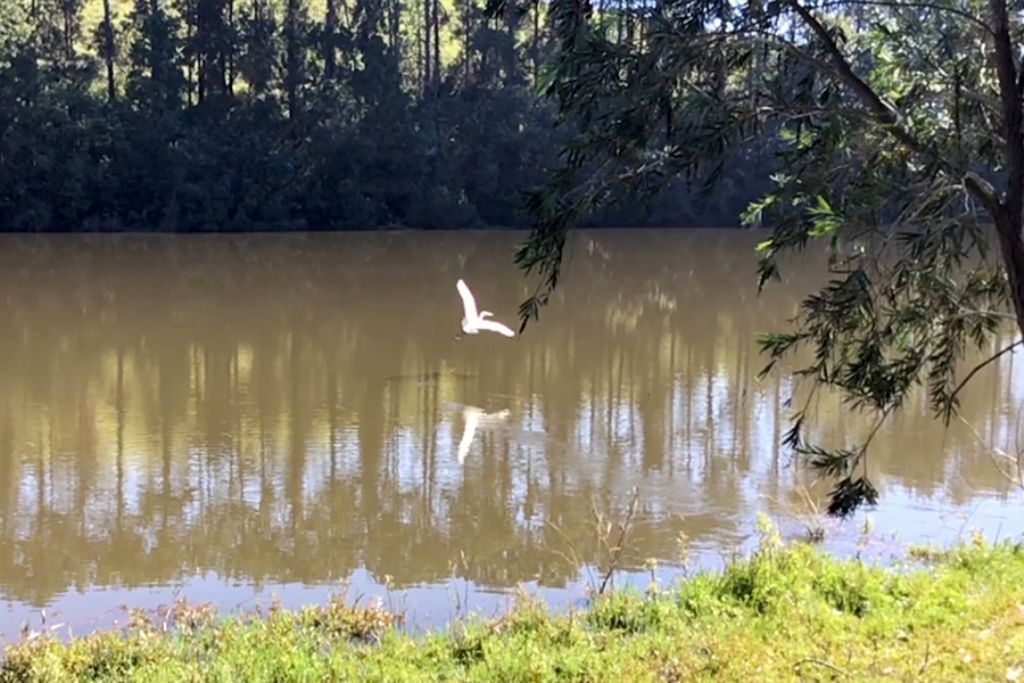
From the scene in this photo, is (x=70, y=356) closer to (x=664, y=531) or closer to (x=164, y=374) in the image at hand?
(x=164, y=374)

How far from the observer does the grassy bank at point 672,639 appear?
3.55 metres

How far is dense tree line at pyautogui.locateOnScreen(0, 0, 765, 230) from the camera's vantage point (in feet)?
88.4

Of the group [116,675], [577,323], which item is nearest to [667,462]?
[116,675]

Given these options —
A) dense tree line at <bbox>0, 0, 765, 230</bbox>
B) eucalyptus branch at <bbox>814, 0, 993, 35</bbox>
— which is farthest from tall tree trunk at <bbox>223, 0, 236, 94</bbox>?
eucalyptus branch at <bbox>814, 0, 993, 35</bbox>

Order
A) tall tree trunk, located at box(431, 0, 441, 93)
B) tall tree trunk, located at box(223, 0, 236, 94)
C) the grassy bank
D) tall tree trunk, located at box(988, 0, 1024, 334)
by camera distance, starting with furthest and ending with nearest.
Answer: tall tree trunk, located at box(431, 0, 441, 93) → tall tree trunk, located at box(223, 0, 236, 94) → the grassy bank → tall tree trunk, located at box(988, 0, 1024, 334)

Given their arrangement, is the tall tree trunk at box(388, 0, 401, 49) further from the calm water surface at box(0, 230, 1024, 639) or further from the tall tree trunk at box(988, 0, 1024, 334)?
the tall tree trunk at box(988, 0, 1024, 334)

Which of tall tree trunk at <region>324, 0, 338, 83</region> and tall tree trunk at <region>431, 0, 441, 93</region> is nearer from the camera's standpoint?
tall tree trunk at <region>324, 0, 338, 83</region>

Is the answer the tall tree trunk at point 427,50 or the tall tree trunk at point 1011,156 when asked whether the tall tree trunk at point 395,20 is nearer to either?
the tall tree trunk at point 427,50

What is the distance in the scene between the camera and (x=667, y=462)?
26.6 ft

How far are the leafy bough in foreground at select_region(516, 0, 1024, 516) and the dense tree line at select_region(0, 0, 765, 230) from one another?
23.0 m

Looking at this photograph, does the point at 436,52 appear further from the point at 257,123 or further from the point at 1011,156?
the point at 1011,156

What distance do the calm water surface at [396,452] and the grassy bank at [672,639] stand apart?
0.71m

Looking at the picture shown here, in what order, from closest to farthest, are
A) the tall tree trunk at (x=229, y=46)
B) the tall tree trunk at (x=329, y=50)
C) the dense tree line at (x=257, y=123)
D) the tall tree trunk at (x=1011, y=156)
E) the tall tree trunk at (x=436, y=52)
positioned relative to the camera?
the tall tree trunk at (x=1011, y=156) → the dense tree line at (x=257, y=123) → the tall tree trunk at (x=229, y=46) → the tall tree trunk at (x=329, y=50) → the tall tree trunk at (x=436, y=52)

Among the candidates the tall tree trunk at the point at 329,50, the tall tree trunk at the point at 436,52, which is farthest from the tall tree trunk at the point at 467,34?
the tall tree trunk at the point at 329,50
